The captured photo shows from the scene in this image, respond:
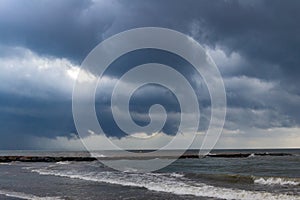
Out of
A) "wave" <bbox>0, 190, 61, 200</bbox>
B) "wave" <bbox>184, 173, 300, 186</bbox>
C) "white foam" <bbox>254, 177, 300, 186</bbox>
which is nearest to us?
"wave" <bbox>0, 190, 61, 200</bbox>

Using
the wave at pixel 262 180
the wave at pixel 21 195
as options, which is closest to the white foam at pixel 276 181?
the wave at pixel 262 180

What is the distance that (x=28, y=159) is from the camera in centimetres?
8081

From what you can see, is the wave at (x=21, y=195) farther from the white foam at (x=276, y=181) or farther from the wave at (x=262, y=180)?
the white foam at (x=276, y=181)

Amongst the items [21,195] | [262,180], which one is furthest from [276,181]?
[21,195]

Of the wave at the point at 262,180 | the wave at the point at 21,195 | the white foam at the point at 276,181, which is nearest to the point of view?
the wave at the point at 21,195

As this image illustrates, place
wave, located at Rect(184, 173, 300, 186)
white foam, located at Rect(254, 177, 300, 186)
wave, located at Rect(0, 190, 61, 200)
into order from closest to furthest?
wave, located at Rect(0, 190, 61, 200), white foam, located at Rect(254, 177, 300, 186), wave, located at Rect(184, 173, 300, 186)

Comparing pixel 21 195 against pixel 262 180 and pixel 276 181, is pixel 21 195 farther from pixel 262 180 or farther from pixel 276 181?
pixel 276 181

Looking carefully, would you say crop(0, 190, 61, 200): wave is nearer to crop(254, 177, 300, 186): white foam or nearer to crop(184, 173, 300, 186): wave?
crop(184, 173, 300, 186): wave

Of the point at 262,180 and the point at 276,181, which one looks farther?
the point at 262,180

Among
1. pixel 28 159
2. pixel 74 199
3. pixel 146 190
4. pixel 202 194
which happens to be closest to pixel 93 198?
pixel 74 199

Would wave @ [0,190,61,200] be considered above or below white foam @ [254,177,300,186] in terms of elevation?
below

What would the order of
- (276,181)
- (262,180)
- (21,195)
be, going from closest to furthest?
1. (21,195)
2. (276,181)
3. (262,180)

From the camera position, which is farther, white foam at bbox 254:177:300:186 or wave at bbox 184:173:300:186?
wave at bbox 184:173:300:186

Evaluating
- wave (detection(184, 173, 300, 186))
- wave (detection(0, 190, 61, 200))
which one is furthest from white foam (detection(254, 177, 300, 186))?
wave (detection(0, 190, 61, 200))
